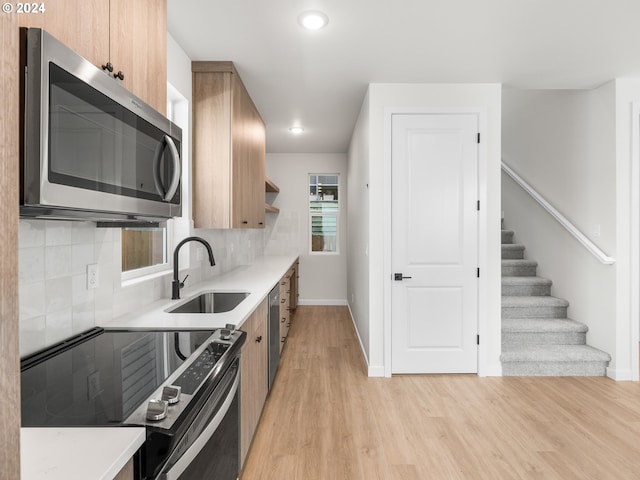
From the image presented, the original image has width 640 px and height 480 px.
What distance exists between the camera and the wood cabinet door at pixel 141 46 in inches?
46.9

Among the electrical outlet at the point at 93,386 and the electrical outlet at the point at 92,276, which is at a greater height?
the electrical outlet at the point at 92,276

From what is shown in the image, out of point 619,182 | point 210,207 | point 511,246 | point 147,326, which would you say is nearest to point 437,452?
point 147,326

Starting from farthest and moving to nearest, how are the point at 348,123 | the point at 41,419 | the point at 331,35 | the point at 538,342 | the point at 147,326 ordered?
the point at 348,123 < the point at 538,342 < the point at 331,35 < the point at 147,326 < the point at 41,419

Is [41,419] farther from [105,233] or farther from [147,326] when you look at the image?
[105,233]

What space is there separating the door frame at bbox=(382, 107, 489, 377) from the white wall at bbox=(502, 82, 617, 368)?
1.06m

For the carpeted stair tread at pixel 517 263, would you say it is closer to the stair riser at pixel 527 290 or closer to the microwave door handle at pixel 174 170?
the stair riser at pixel 527 290

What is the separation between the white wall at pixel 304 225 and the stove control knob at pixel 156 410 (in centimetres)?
532

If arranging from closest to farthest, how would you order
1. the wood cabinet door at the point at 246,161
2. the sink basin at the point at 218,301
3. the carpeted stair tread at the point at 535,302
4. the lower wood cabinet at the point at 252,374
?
the lower wood cabinet at the point at 252,374, the sink basin at the point at 218,301, the wood cabinet door at the point at 246,161, the carpeted stair tread at the point at 535,302

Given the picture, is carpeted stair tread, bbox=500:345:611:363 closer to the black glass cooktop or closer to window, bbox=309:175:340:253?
the black glass cooktop

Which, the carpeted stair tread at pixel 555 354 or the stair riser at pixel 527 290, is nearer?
the carpeted stair tread at pixel 555 354

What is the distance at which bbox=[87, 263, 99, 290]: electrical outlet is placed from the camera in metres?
1.55

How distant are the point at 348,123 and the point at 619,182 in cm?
277

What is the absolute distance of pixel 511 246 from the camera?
14.8 feet

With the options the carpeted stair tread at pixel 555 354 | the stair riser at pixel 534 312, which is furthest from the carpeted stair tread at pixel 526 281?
the carpeted stair tread at pixel 555 354
